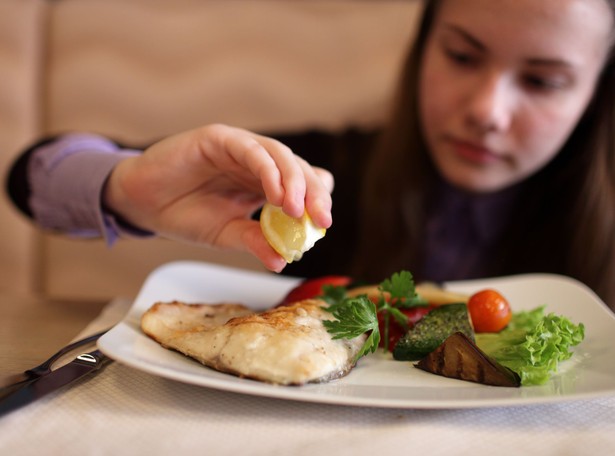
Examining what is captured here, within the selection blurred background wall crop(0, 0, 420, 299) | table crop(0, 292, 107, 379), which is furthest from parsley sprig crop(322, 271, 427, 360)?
blurred background wall crop(0, 0, 420, 299)

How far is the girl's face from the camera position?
1414mm

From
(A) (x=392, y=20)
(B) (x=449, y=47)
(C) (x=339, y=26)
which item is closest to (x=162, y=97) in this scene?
(C) (x=339, y=26)

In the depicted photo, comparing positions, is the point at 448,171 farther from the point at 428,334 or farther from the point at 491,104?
the point at 428,334

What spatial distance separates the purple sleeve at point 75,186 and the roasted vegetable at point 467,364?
Result: 0.70 metres

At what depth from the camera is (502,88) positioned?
1.45 meters

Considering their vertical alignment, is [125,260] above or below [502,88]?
below

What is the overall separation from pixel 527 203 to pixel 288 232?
1402 millimetres

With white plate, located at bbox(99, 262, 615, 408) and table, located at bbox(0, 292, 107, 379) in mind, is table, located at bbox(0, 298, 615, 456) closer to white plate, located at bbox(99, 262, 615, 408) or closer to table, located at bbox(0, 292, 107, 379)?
white plate, located at bbox(99, 262, 615, 408)

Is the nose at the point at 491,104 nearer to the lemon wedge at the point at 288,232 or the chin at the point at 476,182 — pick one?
the chin at the point at 476,182

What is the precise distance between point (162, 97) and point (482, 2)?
4.56 ft

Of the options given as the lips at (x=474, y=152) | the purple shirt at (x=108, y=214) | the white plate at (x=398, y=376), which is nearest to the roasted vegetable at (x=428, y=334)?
the white plate at (x=398, y=376)

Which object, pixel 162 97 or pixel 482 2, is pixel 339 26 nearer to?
pixel 162 97

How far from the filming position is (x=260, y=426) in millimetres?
686

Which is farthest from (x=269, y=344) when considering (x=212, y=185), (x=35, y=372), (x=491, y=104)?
(x=491, y=104)
